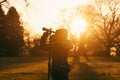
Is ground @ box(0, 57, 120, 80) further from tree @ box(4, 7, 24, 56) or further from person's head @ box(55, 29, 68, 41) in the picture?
tree @ box(4, 7, 24, 56)

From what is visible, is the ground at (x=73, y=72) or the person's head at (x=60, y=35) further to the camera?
the ground at (x=73, y=72)

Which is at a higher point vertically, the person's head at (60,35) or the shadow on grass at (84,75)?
the person's head at (60,35)

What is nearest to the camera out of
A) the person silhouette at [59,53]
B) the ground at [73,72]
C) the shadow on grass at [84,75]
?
the person silhouette at [59,53]

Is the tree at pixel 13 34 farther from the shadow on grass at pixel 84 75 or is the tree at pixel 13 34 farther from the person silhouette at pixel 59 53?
the person silhouette at pixel 59 53

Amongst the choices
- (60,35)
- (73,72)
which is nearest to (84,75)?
(73,72)

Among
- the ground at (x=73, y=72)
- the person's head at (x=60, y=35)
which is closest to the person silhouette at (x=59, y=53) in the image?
the person's head at (x=60, y=35)

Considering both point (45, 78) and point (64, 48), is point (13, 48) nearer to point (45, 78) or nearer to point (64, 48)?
point (45, 78)

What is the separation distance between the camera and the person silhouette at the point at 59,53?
10273mm

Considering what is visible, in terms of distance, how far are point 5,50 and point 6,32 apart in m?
3.78

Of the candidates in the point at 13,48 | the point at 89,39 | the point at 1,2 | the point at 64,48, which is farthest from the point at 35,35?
the point at 64,48

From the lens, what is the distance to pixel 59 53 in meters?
10.4

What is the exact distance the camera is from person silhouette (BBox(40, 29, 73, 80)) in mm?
10273

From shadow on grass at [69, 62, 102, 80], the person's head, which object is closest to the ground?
shadow on grass at [69, 62, 102, 80]

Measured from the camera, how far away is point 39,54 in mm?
83250
